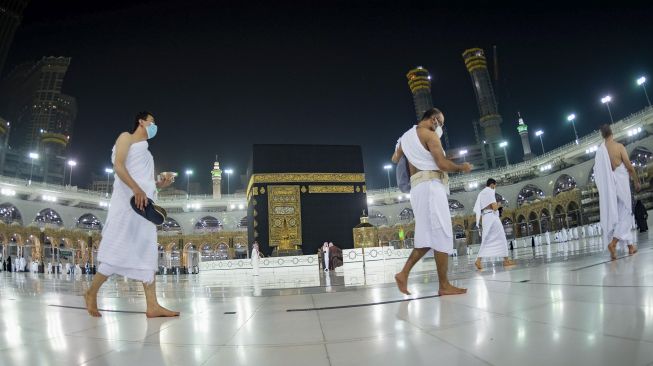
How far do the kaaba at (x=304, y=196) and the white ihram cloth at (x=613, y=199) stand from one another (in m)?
16.7

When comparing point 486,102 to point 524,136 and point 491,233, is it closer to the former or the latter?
point 524,136

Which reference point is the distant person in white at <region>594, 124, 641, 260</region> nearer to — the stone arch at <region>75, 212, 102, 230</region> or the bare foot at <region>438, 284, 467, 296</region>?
the bare foot at <region>438, 284, 467, 296</region>

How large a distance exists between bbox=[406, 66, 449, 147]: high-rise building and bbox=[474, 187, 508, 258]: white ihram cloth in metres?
74.1

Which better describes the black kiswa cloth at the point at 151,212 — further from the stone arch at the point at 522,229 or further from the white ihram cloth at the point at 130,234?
the stone arch at the point at 522,229

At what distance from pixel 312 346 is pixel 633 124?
33.3 metres

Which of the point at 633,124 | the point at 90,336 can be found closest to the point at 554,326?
the point at 90,336

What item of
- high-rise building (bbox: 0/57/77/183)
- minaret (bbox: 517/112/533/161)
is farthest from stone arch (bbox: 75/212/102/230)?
minaret (bbox: 517/112/533/161)

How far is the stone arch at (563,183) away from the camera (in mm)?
34625

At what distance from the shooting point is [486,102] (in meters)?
68.5

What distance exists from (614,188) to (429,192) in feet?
10.2

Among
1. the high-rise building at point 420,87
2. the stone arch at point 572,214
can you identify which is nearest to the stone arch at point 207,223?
the stone arch at point 572,214

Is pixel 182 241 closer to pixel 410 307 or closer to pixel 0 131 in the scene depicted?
pixel 0 131

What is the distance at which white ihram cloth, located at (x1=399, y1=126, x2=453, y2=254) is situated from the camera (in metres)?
2.74

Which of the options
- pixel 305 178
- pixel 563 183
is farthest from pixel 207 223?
pixel 563 183
